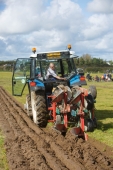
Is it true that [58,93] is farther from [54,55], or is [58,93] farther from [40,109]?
[54,55]

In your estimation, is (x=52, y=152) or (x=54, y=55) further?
(x=54, y=55)

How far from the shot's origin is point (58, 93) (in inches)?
360

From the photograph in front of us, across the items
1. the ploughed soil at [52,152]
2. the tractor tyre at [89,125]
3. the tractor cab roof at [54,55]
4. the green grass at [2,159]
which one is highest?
the tractor cab roof at [54,55]

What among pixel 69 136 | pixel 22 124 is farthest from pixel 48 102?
pixel 69 136

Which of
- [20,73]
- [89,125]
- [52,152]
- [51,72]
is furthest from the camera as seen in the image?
[20,73]

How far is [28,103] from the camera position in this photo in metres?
12.0

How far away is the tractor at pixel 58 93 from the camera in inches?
348

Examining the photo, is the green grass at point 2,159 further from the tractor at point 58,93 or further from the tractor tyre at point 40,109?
the tractor tyre at point 40,109

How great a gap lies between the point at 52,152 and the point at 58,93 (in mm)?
2485

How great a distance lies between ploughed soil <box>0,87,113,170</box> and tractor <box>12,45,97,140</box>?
559 millimetres

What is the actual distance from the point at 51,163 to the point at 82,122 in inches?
103

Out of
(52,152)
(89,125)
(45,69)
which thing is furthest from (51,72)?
(52,152)

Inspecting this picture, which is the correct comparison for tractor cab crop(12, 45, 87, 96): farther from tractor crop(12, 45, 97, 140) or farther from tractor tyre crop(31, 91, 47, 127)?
tractor tyre crop(31, 91, 47, 127)

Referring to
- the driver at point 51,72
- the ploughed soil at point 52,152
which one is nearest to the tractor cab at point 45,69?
the driver at point 51,72
